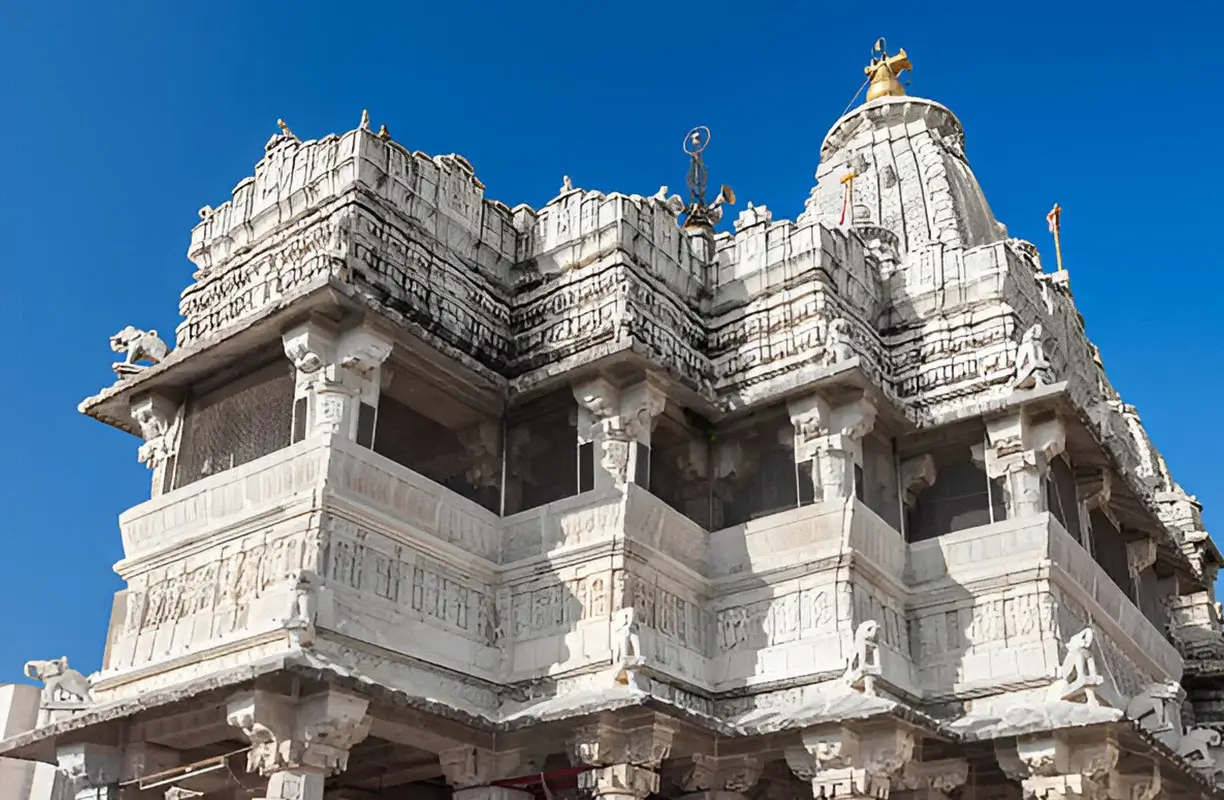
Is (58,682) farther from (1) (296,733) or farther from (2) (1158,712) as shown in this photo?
(2) (1158,712)

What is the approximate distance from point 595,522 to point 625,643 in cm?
175

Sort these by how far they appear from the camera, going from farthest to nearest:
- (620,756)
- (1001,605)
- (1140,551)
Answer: (1140,551) → (1001,605) → (620,756)

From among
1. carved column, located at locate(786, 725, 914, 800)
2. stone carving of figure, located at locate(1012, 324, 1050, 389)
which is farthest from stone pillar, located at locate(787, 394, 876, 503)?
carved column, located at locate(786, 725, 914, 800)

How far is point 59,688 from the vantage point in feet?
50.5


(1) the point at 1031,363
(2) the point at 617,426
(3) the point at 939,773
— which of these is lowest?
(3) the point at 939,773

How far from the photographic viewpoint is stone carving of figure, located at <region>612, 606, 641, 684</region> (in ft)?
48.4

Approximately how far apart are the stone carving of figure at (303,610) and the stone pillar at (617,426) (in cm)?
417

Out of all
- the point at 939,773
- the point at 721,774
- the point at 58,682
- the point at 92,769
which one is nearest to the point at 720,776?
the point at 721,774

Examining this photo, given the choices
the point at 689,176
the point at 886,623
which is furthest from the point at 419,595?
the point at 689,176

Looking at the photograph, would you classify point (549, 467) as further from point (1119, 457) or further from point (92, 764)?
point (1119, 457)

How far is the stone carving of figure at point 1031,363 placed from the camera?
17.6 m

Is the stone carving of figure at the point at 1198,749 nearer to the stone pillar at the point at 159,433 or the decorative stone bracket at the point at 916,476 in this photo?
the decorative stone bracket at the point at 916,476

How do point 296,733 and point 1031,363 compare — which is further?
point 1031,363

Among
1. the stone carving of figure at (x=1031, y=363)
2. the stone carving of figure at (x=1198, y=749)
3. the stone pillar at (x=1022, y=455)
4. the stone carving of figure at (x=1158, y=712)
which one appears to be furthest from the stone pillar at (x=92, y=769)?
the stone carving of figure at (x=1198, y=749)
